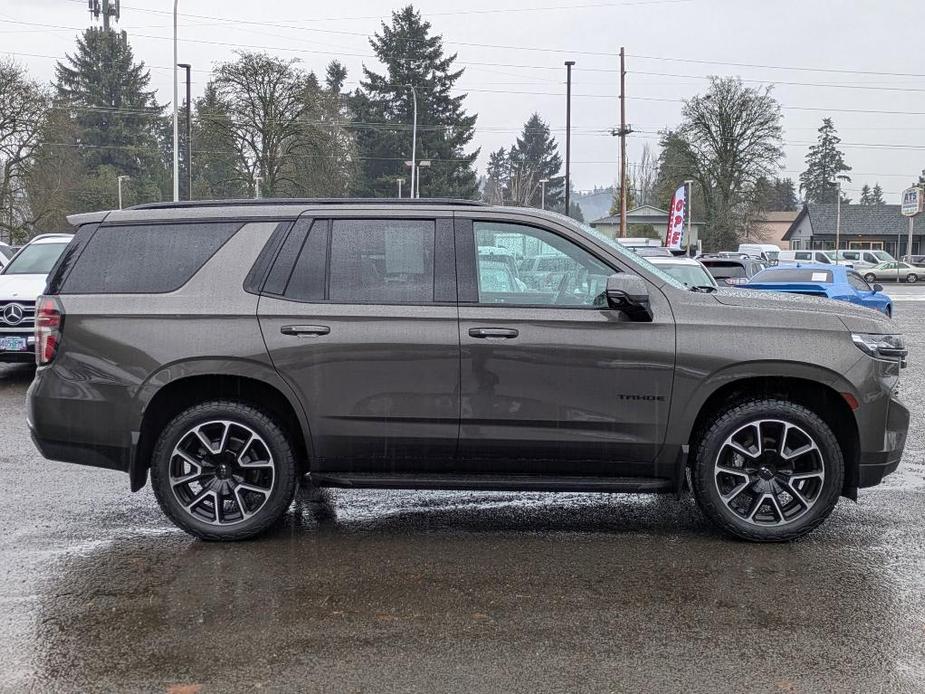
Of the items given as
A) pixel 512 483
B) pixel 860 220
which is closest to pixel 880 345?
pixel 512 483

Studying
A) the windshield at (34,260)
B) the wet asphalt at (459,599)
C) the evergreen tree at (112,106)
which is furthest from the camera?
the evergreen tree at (112,106)

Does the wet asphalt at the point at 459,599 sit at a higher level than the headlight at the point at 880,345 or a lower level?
lower

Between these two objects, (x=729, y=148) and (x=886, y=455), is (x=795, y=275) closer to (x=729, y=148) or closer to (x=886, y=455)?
(x=886, y=455)

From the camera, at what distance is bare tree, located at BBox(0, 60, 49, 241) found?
3906cm

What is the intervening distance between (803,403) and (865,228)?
88003mm

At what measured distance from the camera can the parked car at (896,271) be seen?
53031mm

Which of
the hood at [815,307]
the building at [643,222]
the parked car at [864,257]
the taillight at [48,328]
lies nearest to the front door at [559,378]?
the hood at [815,307]

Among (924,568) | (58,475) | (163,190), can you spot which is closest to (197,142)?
(163,190)

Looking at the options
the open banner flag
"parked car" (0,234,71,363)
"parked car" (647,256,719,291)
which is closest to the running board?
"parked car" (0,234,71,363)

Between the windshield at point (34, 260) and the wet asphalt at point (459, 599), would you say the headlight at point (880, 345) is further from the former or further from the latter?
the windshield at point (34, 260)

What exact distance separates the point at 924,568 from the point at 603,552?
166 centimetres

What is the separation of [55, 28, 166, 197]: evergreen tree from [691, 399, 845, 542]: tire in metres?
74.4

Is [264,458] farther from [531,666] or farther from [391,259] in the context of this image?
[531,666]

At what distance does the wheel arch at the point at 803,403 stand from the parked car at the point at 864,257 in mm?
53032
